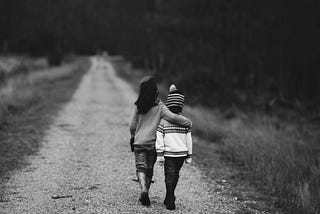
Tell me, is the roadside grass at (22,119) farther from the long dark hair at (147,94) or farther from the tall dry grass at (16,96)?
the long dark hair at (147,94)

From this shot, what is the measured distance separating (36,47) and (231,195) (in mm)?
37761

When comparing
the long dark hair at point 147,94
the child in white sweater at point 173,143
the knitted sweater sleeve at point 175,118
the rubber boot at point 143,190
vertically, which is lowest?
the rubber boot at point 143,190

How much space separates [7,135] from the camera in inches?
374

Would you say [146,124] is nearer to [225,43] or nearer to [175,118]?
[175,118]

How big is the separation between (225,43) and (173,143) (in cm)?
2484

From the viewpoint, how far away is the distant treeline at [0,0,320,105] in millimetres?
23688

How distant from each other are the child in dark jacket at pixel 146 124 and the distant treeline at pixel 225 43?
14.9m

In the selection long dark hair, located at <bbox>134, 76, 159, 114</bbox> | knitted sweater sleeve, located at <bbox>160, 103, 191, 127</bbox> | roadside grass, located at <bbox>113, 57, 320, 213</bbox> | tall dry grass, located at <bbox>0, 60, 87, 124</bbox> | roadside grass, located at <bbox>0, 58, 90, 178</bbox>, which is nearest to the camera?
knitted sweater sleeve, located at <bbox>160, 103, 191, 127</bbox>

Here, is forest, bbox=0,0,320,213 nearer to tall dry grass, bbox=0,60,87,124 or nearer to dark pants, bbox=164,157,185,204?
dark pants, bbox=164,157,185,204

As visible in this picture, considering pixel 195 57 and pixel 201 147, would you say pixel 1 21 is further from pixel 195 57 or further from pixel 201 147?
pixel 201 147

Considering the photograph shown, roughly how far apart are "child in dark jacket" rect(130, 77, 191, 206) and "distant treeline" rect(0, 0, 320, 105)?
14.9 metres

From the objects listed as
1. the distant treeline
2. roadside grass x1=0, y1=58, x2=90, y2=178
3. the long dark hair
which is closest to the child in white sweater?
the long dark hair

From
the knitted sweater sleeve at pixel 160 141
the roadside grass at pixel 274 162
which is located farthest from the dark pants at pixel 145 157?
the roadside grass at pixel 274 162

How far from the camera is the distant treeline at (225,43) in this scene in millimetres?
23688
